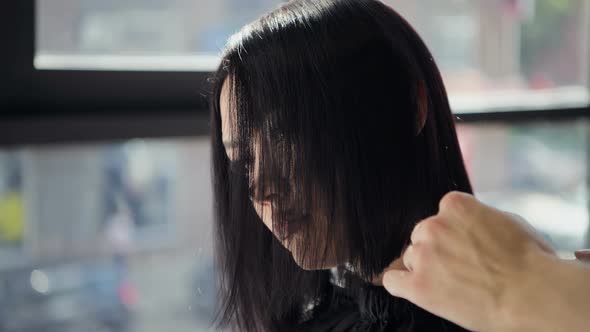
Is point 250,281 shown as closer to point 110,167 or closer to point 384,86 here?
point 384,86

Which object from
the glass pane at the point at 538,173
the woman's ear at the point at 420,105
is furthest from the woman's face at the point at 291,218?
the glass pane at the point at 538,173

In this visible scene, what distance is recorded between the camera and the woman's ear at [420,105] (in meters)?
0.75

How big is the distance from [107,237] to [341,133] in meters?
0.69

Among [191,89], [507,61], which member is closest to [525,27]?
[507,61]

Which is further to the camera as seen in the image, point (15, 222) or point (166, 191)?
point (166, 191)

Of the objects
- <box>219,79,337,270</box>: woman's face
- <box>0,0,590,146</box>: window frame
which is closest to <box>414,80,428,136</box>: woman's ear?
<box>219,79,337,270</box>: woman's face

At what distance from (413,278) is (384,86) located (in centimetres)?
29

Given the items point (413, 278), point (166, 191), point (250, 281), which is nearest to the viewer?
point (413, 278)

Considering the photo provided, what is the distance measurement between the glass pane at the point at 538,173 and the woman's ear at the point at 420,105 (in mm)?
861

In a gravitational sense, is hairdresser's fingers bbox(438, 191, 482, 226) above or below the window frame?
below

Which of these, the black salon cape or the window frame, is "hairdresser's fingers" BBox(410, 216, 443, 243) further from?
the window frame

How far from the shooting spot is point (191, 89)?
1.24m

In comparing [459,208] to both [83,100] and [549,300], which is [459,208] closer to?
[549,300]

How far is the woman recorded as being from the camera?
0.72 metres
